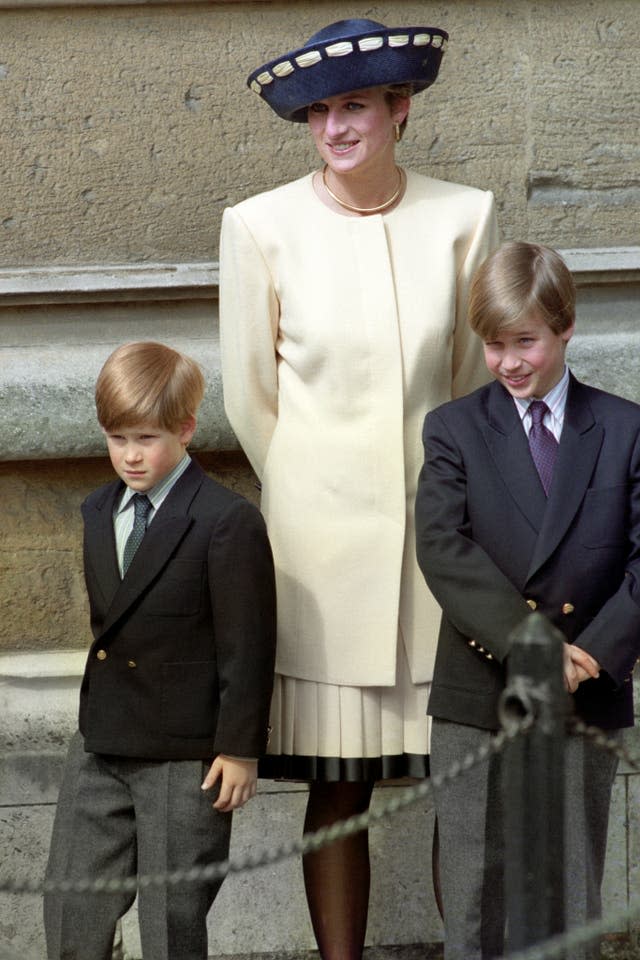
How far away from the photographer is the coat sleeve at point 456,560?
9.91 feet

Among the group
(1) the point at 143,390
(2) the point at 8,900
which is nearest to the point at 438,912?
(2) the point at 8,900

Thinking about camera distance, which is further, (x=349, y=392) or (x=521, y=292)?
(x=349, y=392)

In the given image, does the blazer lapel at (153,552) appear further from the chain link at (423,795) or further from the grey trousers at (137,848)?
the chain link at (423,795)

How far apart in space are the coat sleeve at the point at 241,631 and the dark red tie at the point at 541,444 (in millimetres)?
580

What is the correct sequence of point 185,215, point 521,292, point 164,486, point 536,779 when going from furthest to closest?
point 185,215 < point 164,486 < point 521,292 < point 536,779

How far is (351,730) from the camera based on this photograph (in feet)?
11.4

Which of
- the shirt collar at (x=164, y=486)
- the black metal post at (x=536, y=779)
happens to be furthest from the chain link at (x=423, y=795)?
the shirt collar at (x=164, y=486)

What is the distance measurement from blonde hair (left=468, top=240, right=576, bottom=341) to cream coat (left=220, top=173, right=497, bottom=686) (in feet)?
1.03

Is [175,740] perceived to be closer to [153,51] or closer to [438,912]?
[438,912]

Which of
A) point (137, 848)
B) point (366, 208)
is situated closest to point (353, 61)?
point (366, 208)

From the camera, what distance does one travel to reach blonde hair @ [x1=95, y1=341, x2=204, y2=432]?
3.15 metres

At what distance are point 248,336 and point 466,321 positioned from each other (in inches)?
19.3

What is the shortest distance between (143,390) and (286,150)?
1.26 meters

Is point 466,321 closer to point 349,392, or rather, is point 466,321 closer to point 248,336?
point 349,392
